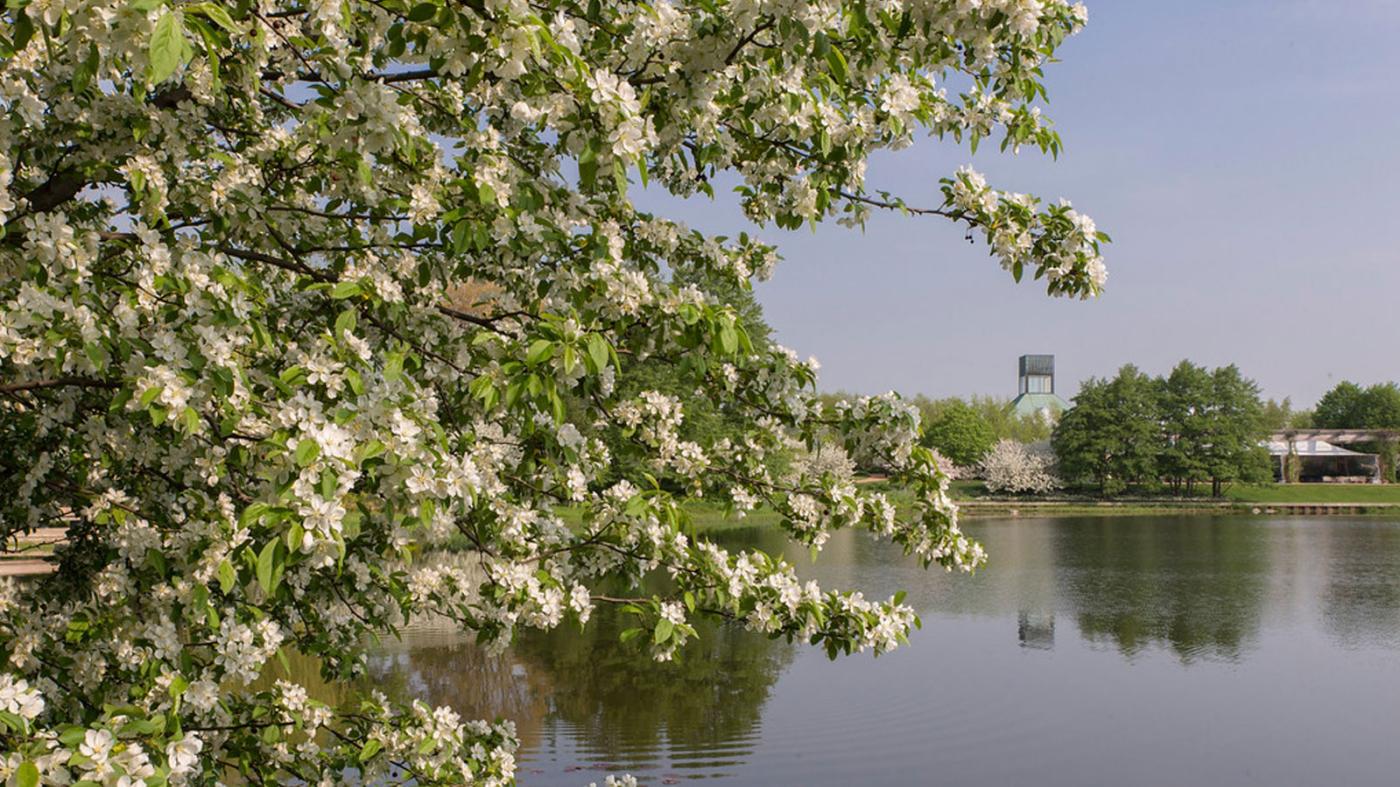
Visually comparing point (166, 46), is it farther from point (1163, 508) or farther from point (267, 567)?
point (1163, 508)

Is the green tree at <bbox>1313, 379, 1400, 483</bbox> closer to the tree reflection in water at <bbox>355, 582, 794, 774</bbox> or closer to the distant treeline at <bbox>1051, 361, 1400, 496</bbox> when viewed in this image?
the distant treeline at <bbox>1051, 361, 1400, 496</bbox>

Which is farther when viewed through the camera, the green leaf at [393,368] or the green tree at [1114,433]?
the green tree at [1114,433]

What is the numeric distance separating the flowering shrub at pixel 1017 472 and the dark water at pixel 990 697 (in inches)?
2162

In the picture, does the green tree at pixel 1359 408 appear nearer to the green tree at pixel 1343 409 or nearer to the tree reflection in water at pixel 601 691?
the green tree at pixel 1343 409

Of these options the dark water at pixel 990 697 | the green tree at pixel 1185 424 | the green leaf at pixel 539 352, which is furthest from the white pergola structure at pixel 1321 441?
the green leaf at pixel 539 352

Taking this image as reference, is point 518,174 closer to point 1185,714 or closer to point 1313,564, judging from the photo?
point 1185,714

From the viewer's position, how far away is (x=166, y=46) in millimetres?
2398

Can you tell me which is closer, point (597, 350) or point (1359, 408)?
point (597, 350)

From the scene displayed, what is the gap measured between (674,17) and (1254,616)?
22818 millimetres

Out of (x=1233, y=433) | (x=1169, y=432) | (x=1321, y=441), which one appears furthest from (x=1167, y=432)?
(x=1321, y=441)

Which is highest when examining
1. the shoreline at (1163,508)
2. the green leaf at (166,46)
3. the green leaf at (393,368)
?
the green leaf at (166,46)

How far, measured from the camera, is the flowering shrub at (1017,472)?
79.4 metres

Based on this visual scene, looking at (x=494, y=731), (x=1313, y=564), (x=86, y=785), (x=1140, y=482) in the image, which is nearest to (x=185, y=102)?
(x=86, y=785)

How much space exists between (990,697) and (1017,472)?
221 ft
